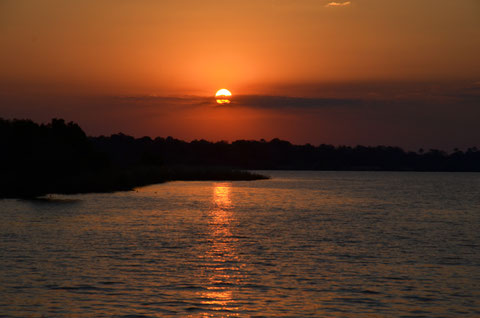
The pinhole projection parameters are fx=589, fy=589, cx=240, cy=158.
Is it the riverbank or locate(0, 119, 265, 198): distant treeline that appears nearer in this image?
locate(0, 119, 265, 198): distant treeline

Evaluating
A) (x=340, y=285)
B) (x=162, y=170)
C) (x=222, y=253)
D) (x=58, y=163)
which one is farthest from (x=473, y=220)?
(x=162, y=170)

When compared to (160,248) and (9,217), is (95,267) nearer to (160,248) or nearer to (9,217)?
(160,248)

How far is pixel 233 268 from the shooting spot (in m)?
27.9

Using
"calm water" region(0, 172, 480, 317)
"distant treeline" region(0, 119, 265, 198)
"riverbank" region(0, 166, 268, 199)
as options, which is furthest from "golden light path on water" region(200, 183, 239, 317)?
"riverbank" region(0, 166, 268, 199)

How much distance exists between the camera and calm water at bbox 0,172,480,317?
2052 centimetres

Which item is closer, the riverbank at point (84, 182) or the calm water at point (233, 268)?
the calm water at point (233, 268)

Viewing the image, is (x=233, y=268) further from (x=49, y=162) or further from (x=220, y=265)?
(x=49, y=162)

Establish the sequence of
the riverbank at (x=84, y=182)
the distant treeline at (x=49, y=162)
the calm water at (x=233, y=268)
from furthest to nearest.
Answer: the riverbank at (x=84, y=182) → the distant treeline at (x=49, y=162) → the calm water at (x=233, y=268)

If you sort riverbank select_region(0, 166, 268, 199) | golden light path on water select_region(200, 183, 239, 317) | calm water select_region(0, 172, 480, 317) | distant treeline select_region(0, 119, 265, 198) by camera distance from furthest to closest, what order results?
riverbank select_region(0, 166, 268, 199) < distant treeline select_region(0, 119, 265, 198) < golden light path on water select_region(200, 183, 239, 317) < calm water select_region(0, 172, 480, 317)

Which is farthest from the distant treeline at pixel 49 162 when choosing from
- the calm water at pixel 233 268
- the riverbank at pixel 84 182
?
the calm water at pixel 233 268

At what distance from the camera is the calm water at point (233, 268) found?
808 inches

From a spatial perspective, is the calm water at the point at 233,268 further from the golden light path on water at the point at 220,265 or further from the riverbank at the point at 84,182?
the riverbank at the point at 84,182

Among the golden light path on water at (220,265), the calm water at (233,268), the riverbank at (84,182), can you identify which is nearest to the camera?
the calm water at (233,268)

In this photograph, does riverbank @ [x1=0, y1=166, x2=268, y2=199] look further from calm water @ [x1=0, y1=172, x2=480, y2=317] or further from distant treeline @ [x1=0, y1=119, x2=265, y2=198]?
calm water @ [x1=0, y1=172, x2=480, y2=317]
